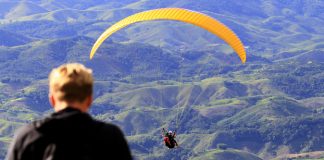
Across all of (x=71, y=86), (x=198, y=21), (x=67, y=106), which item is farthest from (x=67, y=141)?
(x=198, y=21)

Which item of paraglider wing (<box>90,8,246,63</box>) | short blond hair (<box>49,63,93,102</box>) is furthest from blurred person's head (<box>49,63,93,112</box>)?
paraglider wing (<box>90,8,246,63</box>)

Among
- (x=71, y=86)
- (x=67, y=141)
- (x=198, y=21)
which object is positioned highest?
(x=198, y=21)

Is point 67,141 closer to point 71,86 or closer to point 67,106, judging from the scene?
point 67,106

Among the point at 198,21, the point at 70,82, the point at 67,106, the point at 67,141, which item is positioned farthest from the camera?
the point at 198,21

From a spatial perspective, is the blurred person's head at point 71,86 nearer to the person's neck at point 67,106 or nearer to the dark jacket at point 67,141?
the person's neck at point 67,106

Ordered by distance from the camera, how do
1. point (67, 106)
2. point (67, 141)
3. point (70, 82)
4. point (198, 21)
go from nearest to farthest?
point (67, 141) → point (70, 82) → point (67, 106) → point (198, 21)

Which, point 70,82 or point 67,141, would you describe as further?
point 70,82

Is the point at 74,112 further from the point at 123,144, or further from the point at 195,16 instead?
the point at 195,16
